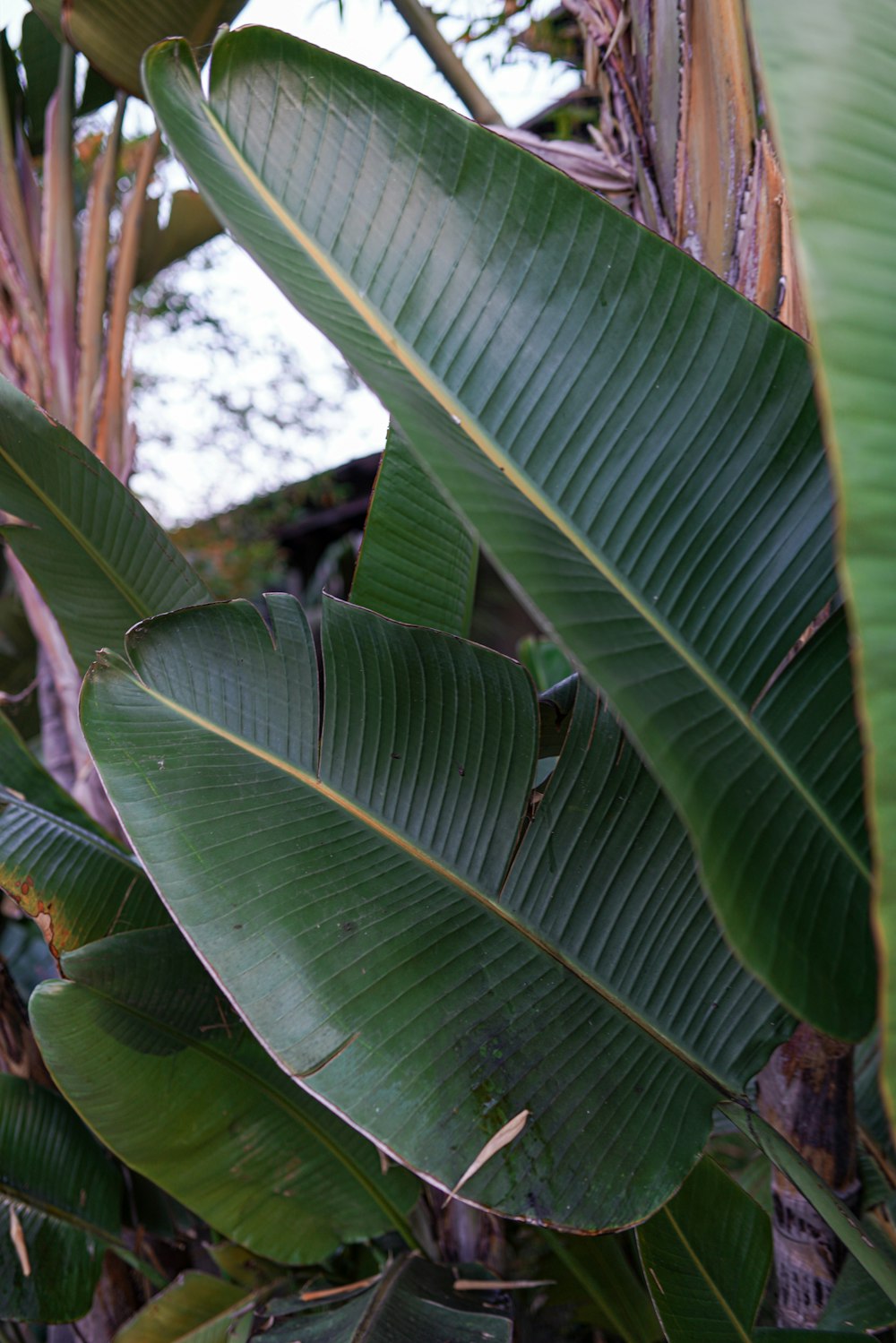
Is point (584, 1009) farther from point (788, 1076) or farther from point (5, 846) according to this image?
point (5, 846)

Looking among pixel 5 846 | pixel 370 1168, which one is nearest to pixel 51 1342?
pixel 370 1168

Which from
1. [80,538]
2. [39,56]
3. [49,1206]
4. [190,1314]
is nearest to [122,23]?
[39,56]

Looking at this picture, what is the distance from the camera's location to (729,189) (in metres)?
0.66

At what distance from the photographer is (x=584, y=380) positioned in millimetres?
490

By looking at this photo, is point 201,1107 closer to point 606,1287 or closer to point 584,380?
point 606,1287

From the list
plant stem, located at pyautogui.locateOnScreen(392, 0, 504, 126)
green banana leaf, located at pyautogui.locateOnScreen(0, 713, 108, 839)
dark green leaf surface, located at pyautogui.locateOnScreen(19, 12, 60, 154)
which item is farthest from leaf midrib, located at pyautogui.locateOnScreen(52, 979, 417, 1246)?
dark green leaf surface, located at pyautogui.locateOnScreen(19, 12, 60, 154)

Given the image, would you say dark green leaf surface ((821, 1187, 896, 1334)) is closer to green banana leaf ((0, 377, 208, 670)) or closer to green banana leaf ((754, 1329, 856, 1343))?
green banana leaf ((754, 1329, 856, 1343))

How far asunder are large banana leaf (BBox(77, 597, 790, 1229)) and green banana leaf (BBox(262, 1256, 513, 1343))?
0.78 feet

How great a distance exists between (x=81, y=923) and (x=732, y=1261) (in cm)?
56

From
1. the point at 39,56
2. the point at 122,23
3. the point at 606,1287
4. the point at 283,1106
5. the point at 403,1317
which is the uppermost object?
the point at 39,56

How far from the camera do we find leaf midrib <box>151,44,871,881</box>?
0.45m

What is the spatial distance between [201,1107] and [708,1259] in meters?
0.41

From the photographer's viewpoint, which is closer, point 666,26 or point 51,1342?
point 666,26

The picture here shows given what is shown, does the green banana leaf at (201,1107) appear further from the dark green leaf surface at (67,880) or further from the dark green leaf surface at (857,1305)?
the dark green leaf surface at (857,1305)
